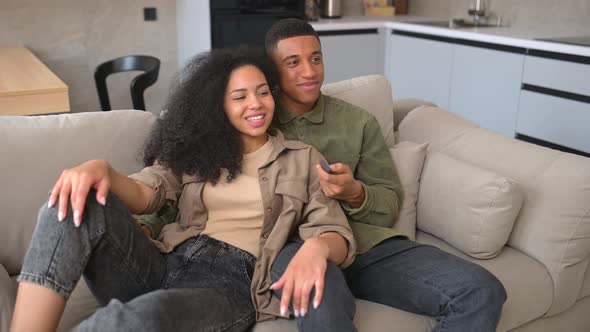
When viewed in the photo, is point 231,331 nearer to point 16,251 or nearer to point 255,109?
point 255,109

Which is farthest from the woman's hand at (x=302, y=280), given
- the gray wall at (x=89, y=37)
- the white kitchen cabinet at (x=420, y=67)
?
the gray wall at (x=89, y=37)

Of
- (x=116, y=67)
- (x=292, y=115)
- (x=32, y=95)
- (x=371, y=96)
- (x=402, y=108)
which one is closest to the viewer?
(x=292, y=115)

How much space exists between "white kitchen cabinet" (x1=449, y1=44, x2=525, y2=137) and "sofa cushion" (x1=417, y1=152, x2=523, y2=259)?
1.58m

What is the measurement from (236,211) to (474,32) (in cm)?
235

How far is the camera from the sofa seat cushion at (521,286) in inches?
63.6

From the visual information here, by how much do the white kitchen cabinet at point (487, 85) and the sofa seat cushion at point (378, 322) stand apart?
2.05 metres

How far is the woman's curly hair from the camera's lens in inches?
61.9

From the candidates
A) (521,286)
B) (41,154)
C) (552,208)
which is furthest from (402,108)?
(41,154)

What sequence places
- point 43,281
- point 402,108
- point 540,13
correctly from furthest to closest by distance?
point 540,13
point 402,108
point 43,281

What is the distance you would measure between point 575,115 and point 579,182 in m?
1.37

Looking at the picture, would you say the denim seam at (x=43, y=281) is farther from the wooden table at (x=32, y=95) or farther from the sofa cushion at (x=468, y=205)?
the wooden table at (x=32, y=95)

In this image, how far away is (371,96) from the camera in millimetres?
2076

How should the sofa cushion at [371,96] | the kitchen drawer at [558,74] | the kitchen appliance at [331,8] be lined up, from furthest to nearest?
the kitchen appliance at [331,8] → the kitchen drawer at [558,74] → the sofa cushion at [371,96]

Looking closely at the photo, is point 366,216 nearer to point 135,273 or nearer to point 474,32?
point 135,273
